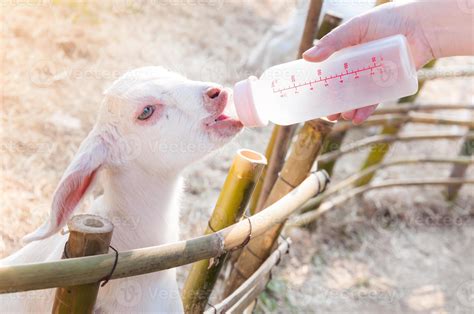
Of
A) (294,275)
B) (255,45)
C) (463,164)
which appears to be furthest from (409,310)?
(255,45)

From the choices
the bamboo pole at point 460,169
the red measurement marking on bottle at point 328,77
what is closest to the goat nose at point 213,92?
the red measurement marking on bottle at point 328,77

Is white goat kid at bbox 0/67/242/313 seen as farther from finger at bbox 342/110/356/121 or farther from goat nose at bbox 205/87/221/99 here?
finger at bbox 342/110/356/121

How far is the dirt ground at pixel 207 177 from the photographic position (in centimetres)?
433

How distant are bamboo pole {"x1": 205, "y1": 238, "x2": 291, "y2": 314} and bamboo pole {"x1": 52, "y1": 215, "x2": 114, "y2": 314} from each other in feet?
2.93

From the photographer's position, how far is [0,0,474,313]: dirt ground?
4.33m

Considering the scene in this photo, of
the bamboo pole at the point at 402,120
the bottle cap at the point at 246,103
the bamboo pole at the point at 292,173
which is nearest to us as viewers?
the bottle cap at the point at 246,103

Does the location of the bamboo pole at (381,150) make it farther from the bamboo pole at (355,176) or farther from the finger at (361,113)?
the finger at (361,113)

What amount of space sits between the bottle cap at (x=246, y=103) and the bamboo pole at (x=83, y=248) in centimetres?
54

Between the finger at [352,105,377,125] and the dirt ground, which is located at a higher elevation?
the finger at [352,105,377,125]

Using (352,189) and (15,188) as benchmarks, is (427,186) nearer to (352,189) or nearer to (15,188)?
(352,189)

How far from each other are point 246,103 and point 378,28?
475 mm

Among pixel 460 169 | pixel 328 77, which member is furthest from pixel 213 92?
pixel 460 169

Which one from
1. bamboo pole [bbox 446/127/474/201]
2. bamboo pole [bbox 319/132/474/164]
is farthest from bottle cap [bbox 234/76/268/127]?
bamboo pole [bbox 446/127/474/201]

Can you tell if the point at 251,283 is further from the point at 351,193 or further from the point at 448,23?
the point at 351,193
